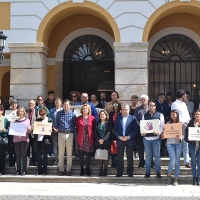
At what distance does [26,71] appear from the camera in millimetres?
13367

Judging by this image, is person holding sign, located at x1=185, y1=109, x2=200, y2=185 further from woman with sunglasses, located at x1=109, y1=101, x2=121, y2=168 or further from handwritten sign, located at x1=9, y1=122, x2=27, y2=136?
handwritten sign, located at x1=9, y1=122, x2=27, y2=136

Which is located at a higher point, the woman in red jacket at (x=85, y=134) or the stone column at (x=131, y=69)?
the stone column at (x=131, y=69)

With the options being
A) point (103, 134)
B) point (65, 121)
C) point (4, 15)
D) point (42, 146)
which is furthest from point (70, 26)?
point (103, 134)

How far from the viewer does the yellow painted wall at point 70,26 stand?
15.1 meters

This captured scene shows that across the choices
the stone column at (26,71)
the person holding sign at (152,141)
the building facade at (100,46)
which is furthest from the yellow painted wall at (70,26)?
the person holding sign at (152,141)

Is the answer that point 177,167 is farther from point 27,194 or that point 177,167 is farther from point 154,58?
point 154,58

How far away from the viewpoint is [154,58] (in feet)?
50.4

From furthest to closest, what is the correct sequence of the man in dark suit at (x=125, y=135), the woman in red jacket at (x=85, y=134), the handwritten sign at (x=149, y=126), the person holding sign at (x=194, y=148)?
the woman in red jacket at (x=85, y=134) → the man in dark suit at (x=125, y=135) → the handwritten sign at (x=149, y=126) → the person holding sign at (x=194, y=148)

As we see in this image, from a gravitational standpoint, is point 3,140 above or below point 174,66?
below

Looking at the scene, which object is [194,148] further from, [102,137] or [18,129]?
[18,129]

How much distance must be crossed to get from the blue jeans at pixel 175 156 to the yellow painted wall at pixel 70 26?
6851mm

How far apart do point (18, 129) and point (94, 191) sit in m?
2.75

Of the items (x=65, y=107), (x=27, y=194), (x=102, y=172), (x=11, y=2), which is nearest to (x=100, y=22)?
(x=11, y=2)

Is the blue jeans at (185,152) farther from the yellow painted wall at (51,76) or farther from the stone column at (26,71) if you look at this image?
the yellow painted wall at (51,76)
